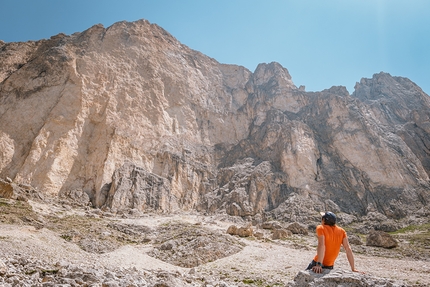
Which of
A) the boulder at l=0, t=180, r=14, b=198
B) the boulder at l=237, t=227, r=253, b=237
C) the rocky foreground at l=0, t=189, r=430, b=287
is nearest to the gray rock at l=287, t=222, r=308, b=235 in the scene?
the rocky foreground at l=0, t=189, r=430, b=287

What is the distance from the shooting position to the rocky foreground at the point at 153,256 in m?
9.13

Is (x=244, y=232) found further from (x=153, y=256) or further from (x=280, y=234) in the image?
(x=153, y=256)

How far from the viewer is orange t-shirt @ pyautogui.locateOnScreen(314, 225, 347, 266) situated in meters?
6.55

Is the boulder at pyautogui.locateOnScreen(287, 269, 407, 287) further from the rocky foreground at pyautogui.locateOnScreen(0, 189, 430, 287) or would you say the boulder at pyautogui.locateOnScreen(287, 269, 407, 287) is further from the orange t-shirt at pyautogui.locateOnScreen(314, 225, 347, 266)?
the orange t-shirt at pyautogui.locateOnScreen(314, 225, 347, 266)

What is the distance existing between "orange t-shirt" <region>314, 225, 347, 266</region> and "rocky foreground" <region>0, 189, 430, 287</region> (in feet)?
0.93

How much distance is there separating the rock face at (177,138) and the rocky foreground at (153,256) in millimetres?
12979

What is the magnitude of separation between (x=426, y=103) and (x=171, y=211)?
93.2 meters

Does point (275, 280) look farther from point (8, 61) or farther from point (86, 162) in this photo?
point (8, 61)

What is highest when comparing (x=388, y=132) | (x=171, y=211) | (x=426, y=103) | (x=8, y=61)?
(x=426, y=103)

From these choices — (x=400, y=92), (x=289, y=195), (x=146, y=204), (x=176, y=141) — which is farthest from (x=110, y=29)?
(x=400, y=92)

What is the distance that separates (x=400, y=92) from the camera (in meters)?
98.6

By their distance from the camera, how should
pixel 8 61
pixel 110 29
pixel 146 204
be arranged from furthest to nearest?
pixel 110 29
pixel 8 61
pixel 146 204

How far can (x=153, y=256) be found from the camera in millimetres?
22172

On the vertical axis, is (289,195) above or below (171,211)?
above
